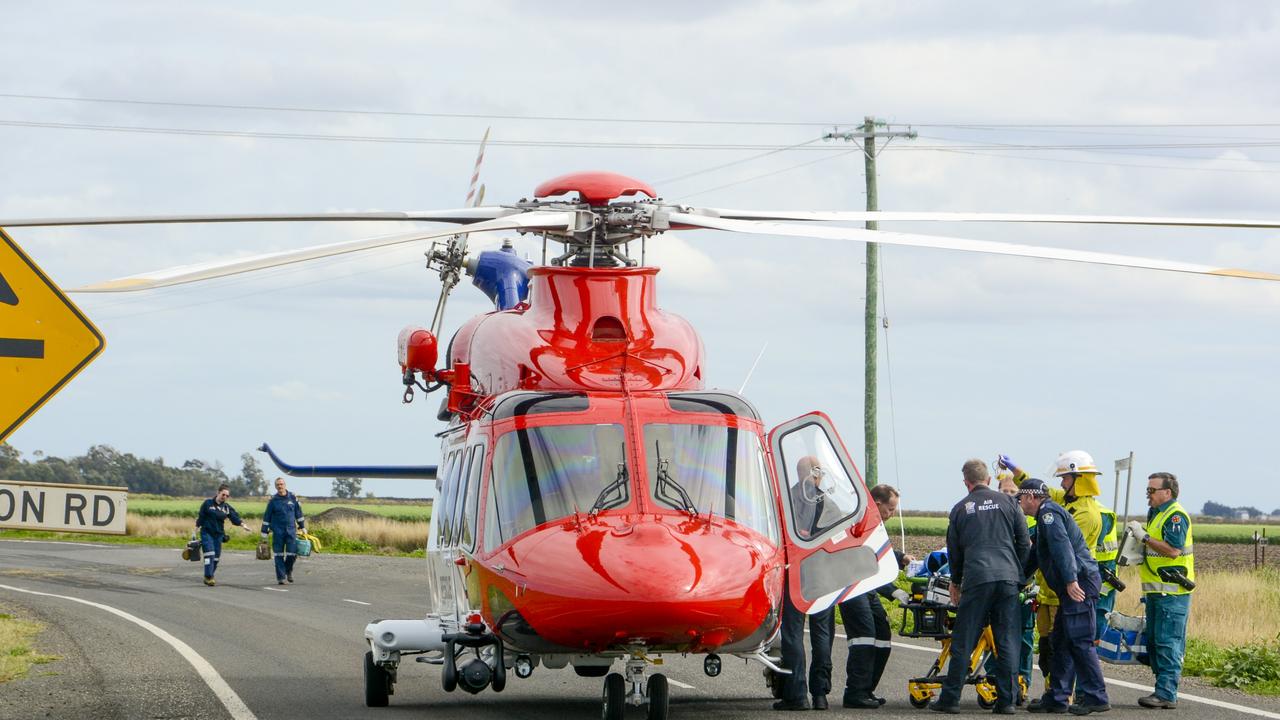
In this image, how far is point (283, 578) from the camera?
27.5 meters

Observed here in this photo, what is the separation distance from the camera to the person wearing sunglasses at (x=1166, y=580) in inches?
496

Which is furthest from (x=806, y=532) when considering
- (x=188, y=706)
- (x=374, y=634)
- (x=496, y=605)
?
(x=188, y=706)

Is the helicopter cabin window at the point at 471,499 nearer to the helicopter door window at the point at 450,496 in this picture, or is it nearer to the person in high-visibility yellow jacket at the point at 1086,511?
the helicopter door window at the point at 450,496

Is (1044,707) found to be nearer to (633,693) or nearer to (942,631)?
(942,631)

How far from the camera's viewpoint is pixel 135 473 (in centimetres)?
10819

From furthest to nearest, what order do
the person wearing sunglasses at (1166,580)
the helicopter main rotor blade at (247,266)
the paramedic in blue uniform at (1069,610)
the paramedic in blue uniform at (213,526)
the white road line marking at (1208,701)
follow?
the paramedic in blue uniform at (213,526)
the person wearing sunglasses at (1166,580)
the paramedic in blue uniform at (1069,610)
the white road line marking at (1208,701)
the helicopter main rotor blade at (247,266)

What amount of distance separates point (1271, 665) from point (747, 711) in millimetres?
4974

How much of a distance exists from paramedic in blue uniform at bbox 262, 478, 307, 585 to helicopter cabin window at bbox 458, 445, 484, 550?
1660 centimetres

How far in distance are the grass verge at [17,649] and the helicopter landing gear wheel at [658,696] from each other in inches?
262

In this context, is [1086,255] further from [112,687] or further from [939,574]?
[112,687]

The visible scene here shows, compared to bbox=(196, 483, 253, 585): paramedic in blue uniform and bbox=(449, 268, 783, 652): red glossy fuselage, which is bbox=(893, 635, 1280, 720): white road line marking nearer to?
bbox=(449, 268, 783, 652): red glossy fuselage

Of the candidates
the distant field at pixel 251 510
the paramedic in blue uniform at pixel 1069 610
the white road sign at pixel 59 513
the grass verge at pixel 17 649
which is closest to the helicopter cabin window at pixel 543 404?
the paramedic in blue uniform at pixel 1069 610

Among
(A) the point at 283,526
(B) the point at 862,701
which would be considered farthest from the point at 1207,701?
(A) the point at 283,526

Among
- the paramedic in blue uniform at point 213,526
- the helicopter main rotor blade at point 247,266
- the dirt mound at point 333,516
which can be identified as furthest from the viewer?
the dirt mound at point 333,516
